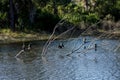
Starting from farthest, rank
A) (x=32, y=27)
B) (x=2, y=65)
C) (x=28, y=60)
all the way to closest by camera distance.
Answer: (x=32, y=27), (x=28, y=60), (x=2, y=65)

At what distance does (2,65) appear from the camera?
43094 millimetres

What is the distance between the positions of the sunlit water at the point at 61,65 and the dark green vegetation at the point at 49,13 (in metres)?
15.5

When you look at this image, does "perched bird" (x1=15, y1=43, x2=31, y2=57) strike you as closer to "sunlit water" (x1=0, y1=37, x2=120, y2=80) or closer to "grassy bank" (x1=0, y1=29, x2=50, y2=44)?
"sunlit water" (x1=0, y1=37, x2=120, y2=80)

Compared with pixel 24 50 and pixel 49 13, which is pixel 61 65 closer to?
pixel 24 50

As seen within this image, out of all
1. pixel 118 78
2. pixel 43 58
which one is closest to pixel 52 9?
pixel 43 58

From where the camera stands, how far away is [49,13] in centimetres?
7844

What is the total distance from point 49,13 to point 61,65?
37269 millimetres

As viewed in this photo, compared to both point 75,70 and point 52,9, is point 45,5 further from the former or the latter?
point 75,70

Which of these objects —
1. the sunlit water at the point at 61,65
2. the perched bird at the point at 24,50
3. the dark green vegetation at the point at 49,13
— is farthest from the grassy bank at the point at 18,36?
the sunlit water at the point at 61,65

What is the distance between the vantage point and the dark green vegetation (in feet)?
239

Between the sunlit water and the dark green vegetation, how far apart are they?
1549 cm

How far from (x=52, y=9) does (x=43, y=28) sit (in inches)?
317

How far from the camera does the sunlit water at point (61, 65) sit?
3550cm

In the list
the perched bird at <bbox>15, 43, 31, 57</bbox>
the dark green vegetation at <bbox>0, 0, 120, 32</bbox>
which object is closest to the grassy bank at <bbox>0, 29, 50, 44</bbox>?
the dark green vegetation at <bbox>0, 0, 120, 32</bbox>
